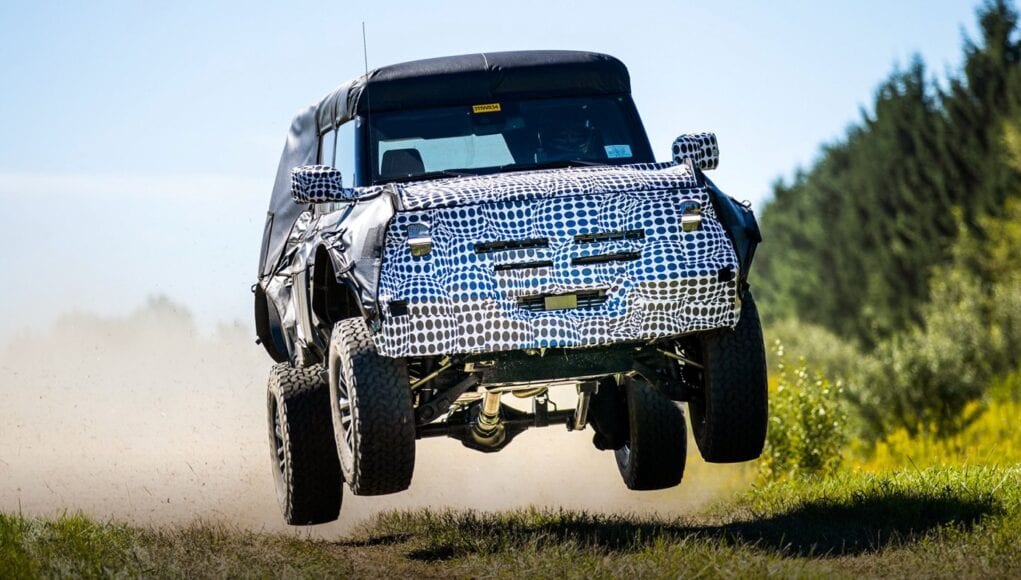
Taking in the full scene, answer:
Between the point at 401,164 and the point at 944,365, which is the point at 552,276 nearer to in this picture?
the point at 401,164

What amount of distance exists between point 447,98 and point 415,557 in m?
2.72

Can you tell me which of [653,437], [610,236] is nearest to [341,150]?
[610,236]

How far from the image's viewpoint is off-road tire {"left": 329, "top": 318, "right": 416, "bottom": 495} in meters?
7.69

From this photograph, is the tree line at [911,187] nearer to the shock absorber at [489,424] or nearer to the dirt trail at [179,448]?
the dirt trail at [179,448]

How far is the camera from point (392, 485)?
7.90m

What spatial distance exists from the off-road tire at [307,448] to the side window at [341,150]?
128cm

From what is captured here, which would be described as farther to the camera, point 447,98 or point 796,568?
point 447,98

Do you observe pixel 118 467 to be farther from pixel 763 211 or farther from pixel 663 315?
pixel 763 211

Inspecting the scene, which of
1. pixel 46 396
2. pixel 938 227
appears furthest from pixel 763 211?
pixel 46 396

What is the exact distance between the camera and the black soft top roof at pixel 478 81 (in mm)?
9180

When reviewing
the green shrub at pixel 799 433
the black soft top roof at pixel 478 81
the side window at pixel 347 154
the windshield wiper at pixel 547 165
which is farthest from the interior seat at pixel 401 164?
the green shrub at pixel 799 433

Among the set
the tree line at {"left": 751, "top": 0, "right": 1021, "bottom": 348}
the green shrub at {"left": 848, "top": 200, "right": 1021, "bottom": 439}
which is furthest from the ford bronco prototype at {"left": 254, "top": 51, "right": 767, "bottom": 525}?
the tree line at {"left": 751, "top": 0, "right": 1021, "bottom": 348}

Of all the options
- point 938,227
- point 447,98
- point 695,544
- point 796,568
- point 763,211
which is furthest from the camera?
point 763,211

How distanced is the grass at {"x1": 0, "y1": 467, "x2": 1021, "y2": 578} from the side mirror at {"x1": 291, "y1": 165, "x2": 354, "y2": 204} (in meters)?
1.91
